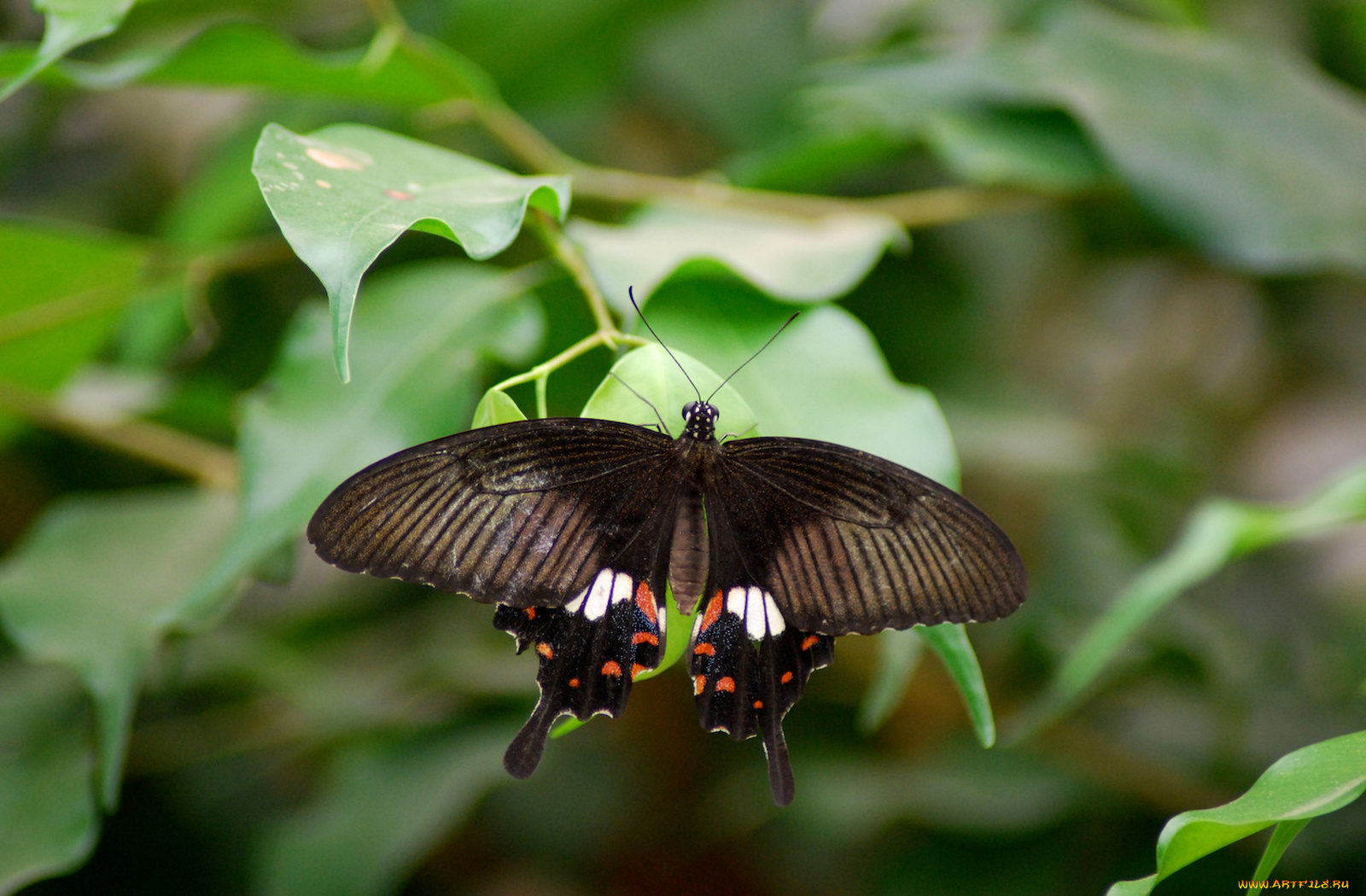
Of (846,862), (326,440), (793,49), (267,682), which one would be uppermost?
(793,49)

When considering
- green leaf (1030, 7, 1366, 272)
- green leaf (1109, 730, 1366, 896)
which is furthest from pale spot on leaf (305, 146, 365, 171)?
green leaf (1030, 7, 1366, 272)

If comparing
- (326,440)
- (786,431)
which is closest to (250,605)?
(326,440)

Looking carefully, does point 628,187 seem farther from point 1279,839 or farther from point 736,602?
point 1279,839

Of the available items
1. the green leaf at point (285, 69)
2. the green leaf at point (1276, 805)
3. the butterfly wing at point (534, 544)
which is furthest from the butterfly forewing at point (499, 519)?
the green leaf at point (285, 69)

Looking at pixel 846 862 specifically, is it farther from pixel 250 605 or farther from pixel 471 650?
pixel 250 605

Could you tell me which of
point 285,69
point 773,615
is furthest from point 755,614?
point 285,69

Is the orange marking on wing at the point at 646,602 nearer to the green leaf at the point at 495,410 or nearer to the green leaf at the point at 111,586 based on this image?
the green leaf at the point at 495,410

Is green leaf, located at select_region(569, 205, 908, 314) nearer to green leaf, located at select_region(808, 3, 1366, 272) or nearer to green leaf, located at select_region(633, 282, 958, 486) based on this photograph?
green leaf, located at select_region(633, 282, 958, 486)
